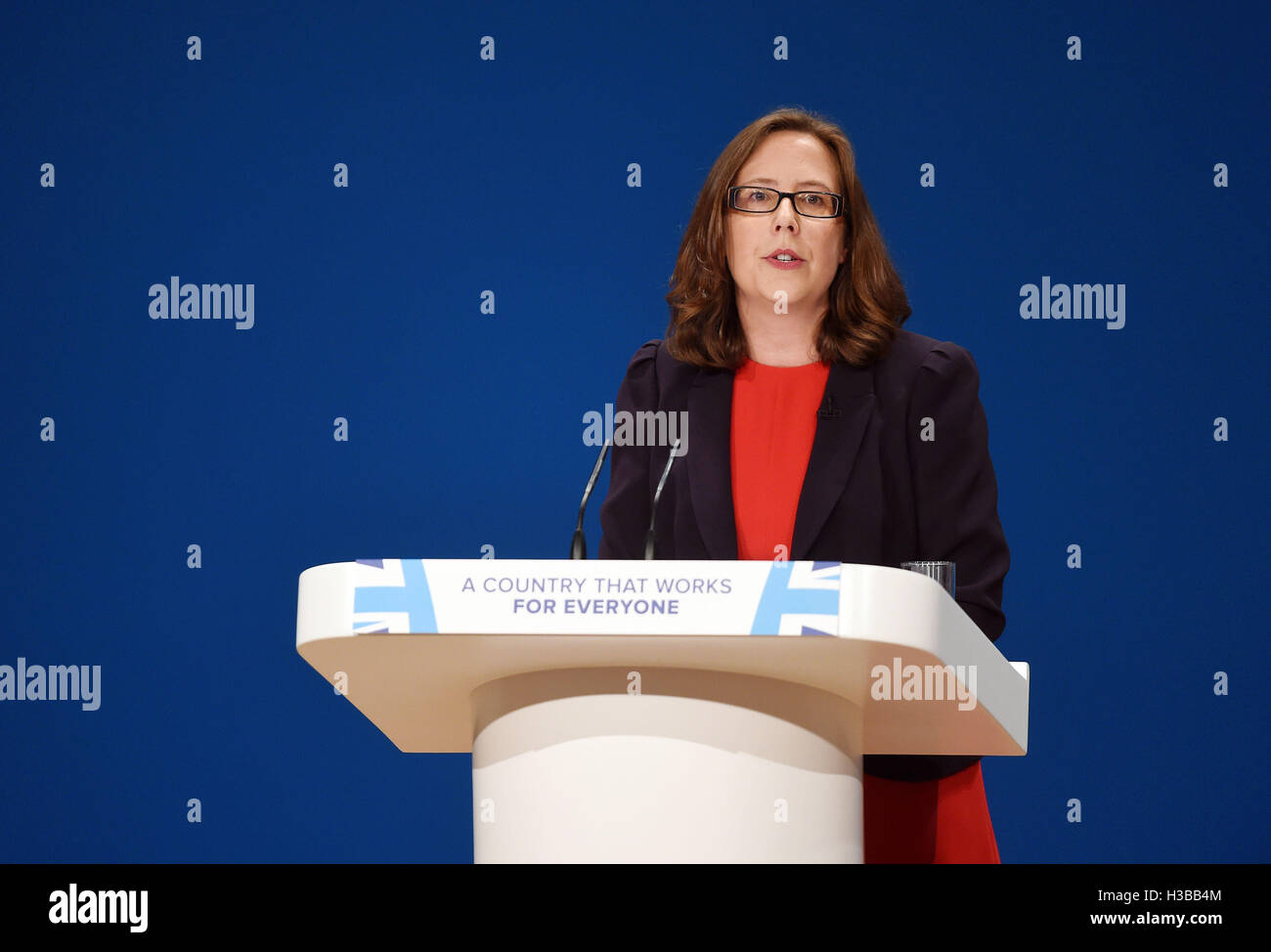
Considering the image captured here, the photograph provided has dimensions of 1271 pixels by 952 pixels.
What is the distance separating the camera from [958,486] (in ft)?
6.86

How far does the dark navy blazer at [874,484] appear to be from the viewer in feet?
6.66

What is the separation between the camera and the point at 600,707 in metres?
1.39

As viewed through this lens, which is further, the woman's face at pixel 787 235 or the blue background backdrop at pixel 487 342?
the blue background backdrop at pixel 487 342

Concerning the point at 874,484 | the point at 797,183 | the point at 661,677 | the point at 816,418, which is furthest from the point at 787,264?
the point at 661,677

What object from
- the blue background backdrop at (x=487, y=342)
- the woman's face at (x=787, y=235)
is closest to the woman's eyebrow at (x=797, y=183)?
the woman's face at (x=787, y=235)

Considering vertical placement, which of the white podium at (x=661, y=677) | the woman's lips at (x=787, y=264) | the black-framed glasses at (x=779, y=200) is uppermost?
the black-framed glasses at (x=779, y=200)

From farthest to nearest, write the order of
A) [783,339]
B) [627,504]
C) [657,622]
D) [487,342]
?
1. [487,342]
2. [783,339]
3. [627,504]
4. [657,622]

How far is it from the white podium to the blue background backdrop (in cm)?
190

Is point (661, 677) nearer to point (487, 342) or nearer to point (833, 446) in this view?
point (833, 446)

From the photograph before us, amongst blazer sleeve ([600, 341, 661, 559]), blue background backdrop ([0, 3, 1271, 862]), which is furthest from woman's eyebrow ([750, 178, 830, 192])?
blue background backdrop ([0, 3, 1271, 862])

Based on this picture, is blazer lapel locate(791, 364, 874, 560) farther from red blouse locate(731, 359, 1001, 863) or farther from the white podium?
the white podium

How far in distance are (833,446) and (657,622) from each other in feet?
2.82

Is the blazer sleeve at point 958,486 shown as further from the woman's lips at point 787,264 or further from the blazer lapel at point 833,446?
the woman's lips at point 787,264
